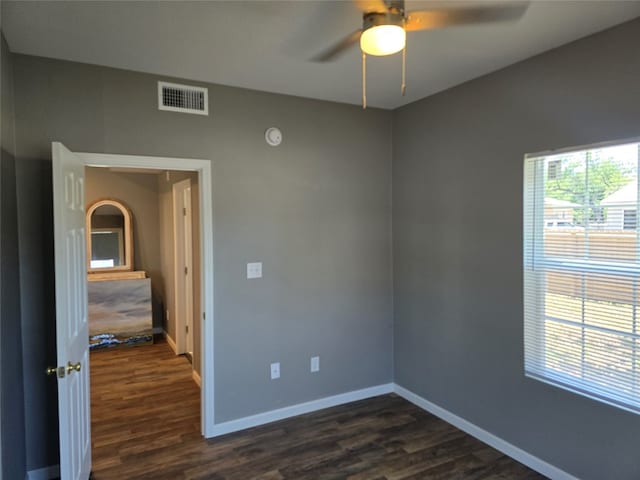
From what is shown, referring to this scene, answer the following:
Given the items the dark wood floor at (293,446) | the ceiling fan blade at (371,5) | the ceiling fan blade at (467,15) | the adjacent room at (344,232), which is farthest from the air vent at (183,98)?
the dark wood floor at (293,446)

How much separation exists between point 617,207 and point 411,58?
144 centimetres

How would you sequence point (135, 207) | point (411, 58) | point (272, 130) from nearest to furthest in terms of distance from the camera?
point (411, 58), point (272, 130), point (135, 207)

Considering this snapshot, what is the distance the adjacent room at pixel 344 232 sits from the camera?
217cm

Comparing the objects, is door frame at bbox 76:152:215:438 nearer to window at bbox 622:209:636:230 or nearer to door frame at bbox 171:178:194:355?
door frame at bbox 171:178:194:355

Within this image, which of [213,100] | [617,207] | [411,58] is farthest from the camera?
[213,100]

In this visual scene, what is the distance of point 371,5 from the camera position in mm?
1876

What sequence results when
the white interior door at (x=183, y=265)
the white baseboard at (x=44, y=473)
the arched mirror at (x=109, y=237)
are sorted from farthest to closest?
the arched mirror at (x=109, y=237)
the white interior door at (x=183, y=265)
the white baseboard at (x=44, y=473)

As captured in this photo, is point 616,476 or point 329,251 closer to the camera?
point 616,476

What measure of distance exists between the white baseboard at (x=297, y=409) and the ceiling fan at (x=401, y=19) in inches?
104

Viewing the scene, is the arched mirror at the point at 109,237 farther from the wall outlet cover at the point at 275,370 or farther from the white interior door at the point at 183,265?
the wall outlet cover at the point at 275,370

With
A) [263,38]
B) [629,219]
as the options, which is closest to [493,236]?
[629,219]

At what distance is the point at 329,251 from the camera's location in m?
3.58

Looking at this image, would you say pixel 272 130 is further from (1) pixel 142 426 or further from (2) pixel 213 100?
(1) pixel 142 426

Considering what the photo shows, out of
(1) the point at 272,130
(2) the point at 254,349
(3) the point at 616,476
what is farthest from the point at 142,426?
(3) the point at 616,476
